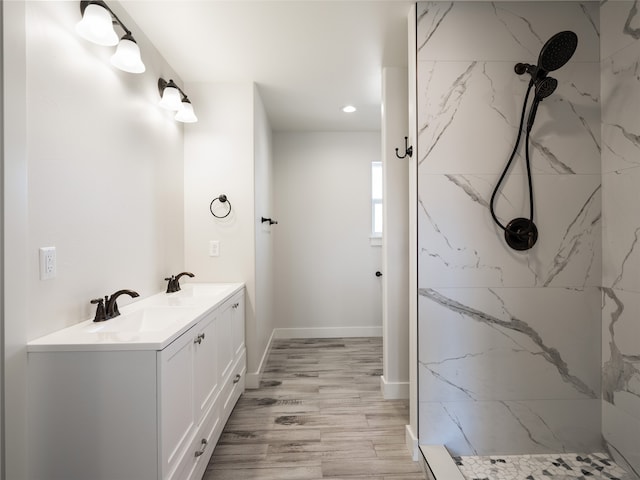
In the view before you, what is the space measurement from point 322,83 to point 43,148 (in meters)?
1.98

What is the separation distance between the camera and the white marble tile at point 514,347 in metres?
1.60

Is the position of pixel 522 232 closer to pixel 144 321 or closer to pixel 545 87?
pixel 545 87

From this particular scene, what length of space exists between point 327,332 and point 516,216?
265 centimetres

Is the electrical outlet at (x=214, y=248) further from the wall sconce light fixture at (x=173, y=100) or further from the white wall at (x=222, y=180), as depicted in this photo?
the wall sconce light fixture at (x=173, y=100)

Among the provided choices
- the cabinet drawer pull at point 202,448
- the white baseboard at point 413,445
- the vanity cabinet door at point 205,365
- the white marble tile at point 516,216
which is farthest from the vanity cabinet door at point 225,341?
the white marble tile at point 516,216

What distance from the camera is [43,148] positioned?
1.17 metres

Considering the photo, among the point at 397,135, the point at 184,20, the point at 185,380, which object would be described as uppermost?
the point at 184,20

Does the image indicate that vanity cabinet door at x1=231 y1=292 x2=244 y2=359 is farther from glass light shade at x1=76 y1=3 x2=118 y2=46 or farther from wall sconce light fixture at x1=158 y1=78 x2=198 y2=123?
glass light shade at x1=76 y1=3 x2=118 y2=46

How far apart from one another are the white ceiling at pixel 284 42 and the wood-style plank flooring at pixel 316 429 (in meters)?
2.49

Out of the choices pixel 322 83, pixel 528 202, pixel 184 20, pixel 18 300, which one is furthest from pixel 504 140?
pixel 18 300

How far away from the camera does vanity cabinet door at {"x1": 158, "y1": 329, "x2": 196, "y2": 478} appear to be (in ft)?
3.53

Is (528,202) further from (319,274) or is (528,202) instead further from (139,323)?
(319,274)

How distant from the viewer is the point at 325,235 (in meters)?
3.77

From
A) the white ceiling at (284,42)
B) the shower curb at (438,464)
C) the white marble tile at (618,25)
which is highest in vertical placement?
the white ceiling at (284,42)
